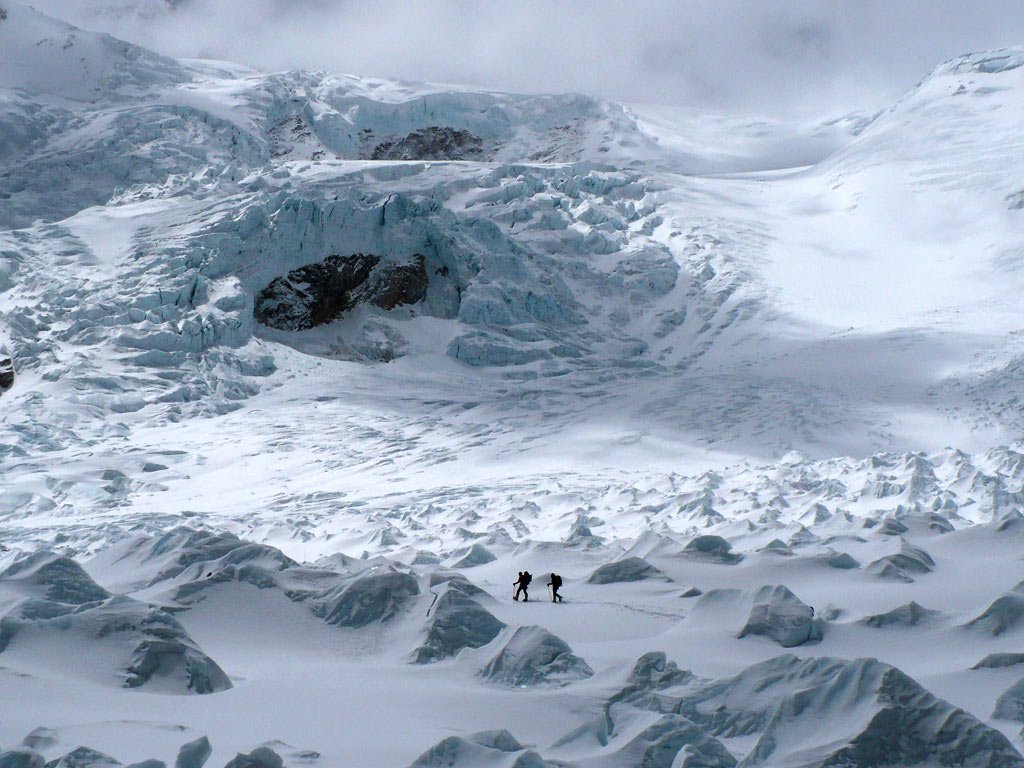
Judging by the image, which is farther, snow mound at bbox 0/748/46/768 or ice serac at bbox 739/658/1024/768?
ice serac at bbox 739/658/1024/768

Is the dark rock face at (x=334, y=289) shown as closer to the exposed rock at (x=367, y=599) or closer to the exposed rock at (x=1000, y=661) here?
the exposed rock at (x=367, y=599)

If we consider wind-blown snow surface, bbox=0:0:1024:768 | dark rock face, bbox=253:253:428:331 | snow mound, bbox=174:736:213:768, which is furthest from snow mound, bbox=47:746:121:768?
dark rock face, bbox=253:253:428:331

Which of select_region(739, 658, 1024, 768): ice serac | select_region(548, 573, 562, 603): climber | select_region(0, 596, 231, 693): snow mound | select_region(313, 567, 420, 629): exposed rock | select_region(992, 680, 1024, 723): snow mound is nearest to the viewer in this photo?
select_region(739, 658, 1024, 768): ice serac

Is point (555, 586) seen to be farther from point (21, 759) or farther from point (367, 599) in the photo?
point (21, 759)

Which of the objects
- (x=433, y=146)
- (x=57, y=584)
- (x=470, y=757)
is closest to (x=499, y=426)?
(x=57, y=584)

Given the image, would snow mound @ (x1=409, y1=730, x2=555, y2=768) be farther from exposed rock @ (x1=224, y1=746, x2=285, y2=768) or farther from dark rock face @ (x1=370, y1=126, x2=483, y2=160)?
dark rock face @ (x1=370, y1=126, x2=483, y2=160)

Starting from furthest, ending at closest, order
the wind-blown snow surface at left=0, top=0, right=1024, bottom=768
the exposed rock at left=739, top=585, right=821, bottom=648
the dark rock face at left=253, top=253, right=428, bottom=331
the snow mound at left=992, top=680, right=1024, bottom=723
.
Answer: the dark rock face at left=253, top=253, right=428, bottom=331 → the exposed rock at left=739, top=585, right=821, bottom=648 → the wind-blown snow surface at left=0, top=0, right=1024, bottom=768 → the snow mound at left=992, top=680, right=1024, bottom=723

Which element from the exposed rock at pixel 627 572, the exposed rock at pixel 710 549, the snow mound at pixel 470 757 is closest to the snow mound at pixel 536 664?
the snow mound at pixel 470 757
